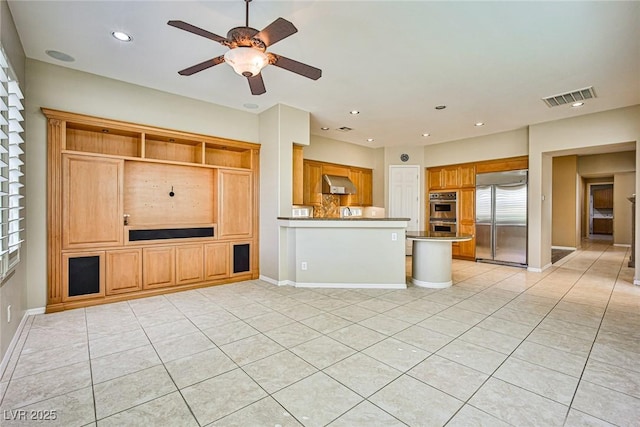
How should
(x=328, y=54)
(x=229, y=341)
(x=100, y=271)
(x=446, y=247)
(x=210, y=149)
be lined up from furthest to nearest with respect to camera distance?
(x=210, y=149), (x=446, y=247), (x=100, y=271), (x=328, y=54), (x=229, y=341)

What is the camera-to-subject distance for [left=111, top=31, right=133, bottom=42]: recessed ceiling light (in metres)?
2.90

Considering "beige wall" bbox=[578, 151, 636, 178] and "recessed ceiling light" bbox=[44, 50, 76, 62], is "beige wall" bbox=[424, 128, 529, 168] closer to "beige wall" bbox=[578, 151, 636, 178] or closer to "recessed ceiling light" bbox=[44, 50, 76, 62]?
"beige wall" bbox=[578, 151, 636, 178]

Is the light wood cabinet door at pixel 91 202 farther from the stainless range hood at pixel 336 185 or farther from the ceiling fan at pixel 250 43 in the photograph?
the stainless range hood at pixel 336 185

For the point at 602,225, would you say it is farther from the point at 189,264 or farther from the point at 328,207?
the point at 189,264

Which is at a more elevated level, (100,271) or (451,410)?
(100,271)

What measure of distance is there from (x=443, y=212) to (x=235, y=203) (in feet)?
16.8

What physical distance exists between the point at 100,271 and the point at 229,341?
88.5 inches

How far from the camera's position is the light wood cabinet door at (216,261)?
4.68m

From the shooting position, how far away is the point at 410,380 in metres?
2.13

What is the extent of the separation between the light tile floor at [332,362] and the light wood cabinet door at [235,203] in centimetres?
126

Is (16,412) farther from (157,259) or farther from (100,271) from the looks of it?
(157,259)

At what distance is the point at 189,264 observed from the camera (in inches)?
177

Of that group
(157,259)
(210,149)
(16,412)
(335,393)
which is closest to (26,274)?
(157,259)

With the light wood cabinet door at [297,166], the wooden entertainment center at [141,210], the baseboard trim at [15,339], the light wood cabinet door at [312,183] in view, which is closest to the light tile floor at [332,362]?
the baseboard trim at [15,339]
